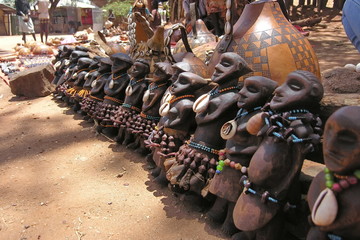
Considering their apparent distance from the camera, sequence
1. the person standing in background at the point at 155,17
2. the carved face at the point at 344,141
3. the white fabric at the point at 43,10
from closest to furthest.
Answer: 1. the carved face at the point at 344,141
2. the person standing in background at the point at 155,17
3. the white fabric at the point at 43,10

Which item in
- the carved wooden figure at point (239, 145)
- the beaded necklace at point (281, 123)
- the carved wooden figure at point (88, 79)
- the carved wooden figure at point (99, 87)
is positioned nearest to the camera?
the beaded necklace at point (281, 123)

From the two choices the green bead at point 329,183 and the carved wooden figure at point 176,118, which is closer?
the green bead at point 329,183

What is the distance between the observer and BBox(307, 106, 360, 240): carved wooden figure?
1021 millimetres

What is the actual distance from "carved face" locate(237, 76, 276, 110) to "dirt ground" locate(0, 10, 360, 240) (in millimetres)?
676

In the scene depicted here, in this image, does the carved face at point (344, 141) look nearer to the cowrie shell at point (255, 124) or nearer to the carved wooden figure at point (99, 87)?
the cowrie shell at point (255, 124)

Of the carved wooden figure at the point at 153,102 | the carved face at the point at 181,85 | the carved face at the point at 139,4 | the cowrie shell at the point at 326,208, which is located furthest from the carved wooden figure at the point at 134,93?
the cowrie shell at the point at 326,208

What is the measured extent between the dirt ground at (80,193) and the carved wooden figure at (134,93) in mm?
303

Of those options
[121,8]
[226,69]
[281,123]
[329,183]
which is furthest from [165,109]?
[121,8]

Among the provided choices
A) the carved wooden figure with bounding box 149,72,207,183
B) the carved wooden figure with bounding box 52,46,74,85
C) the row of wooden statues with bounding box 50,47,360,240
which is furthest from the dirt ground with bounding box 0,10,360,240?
the carved wooden figure with bounding box 52,46,74,85

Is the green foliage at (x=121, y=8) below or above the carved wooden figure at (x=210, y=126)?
above

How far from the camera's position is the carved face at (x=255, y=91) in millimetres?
1532

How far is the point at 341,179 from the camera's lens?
3.51ft

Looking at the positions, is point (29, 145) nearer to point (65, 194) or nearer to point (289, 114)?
point (65, 194)

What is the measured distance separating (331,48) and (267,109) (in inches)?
235
